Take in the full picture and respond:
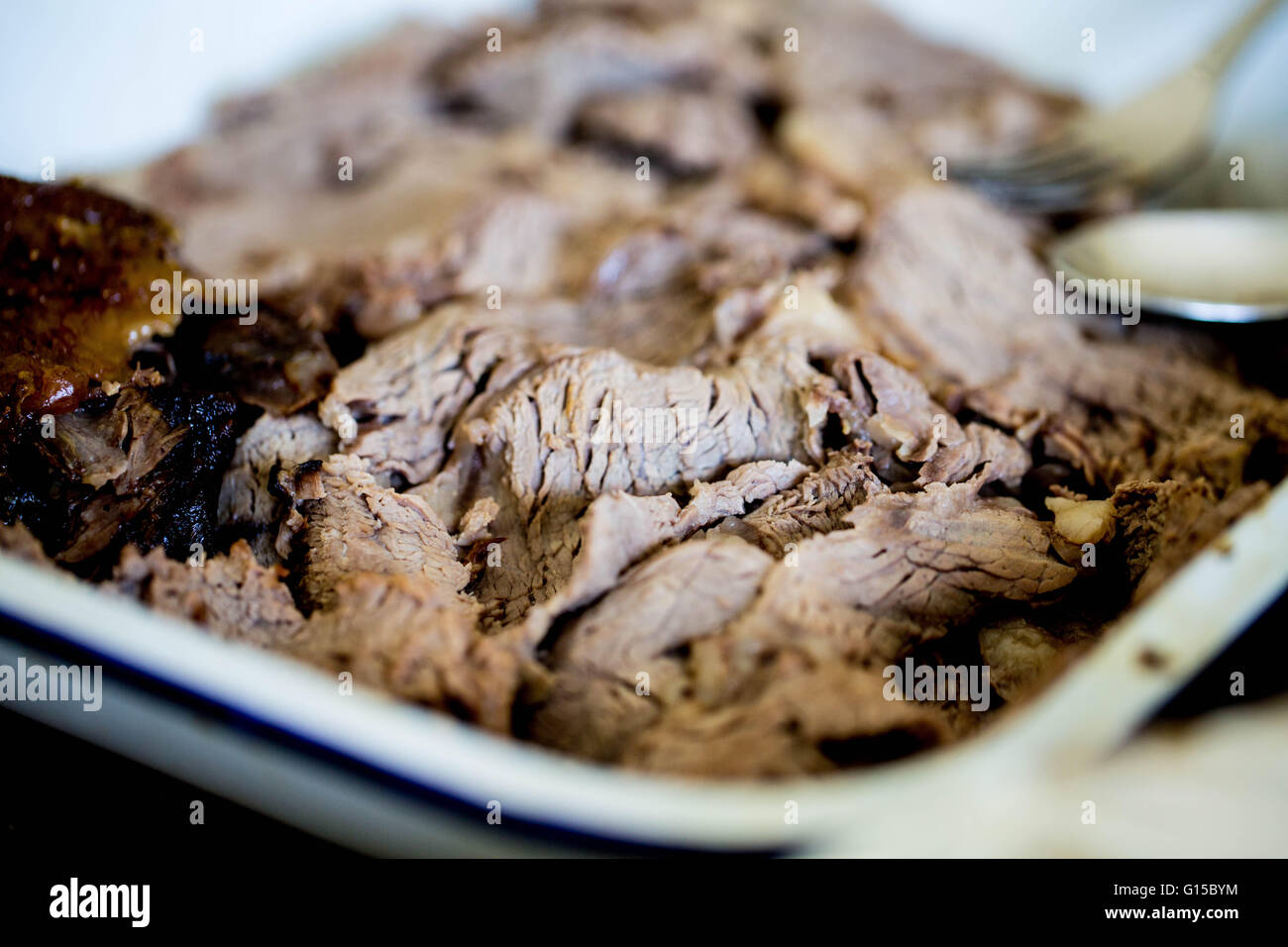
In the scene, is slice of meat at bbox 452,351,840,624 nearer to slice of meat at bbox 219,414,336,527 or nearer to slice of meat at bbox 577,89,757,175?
slice of meat at bbox 219,414,336,527

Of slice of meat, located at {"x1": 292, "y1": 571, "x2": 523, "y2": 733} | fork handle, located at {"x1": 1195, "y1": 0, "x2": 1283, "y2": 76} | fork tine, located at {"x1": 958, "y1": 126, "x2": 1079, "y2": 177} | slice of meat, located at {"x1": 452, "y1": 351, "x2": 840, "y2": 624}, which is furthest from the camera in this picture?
fork handle, located at {"x1": 1195, "y1": 0, "x2": 1283, "y2": 76}

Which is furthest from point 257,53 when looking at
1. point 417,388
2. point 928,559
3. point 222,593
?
point 928,559

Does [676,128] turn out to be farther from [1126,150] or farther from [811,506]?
[811,506]

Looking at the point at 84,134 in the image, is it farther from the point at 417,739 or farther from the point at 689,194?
the point at 417,739

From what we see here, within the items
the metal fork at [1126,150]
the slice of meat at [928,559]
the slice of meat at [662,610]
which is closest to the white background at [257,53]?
the metal fork at [1126,150]

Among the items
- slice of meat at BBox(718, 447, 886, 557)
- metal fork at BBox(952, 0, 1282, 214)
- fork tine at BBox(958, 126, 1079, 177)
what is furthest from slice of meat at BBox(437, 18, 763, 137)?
slice of meat at BBox(718, 447, 886, 557)
